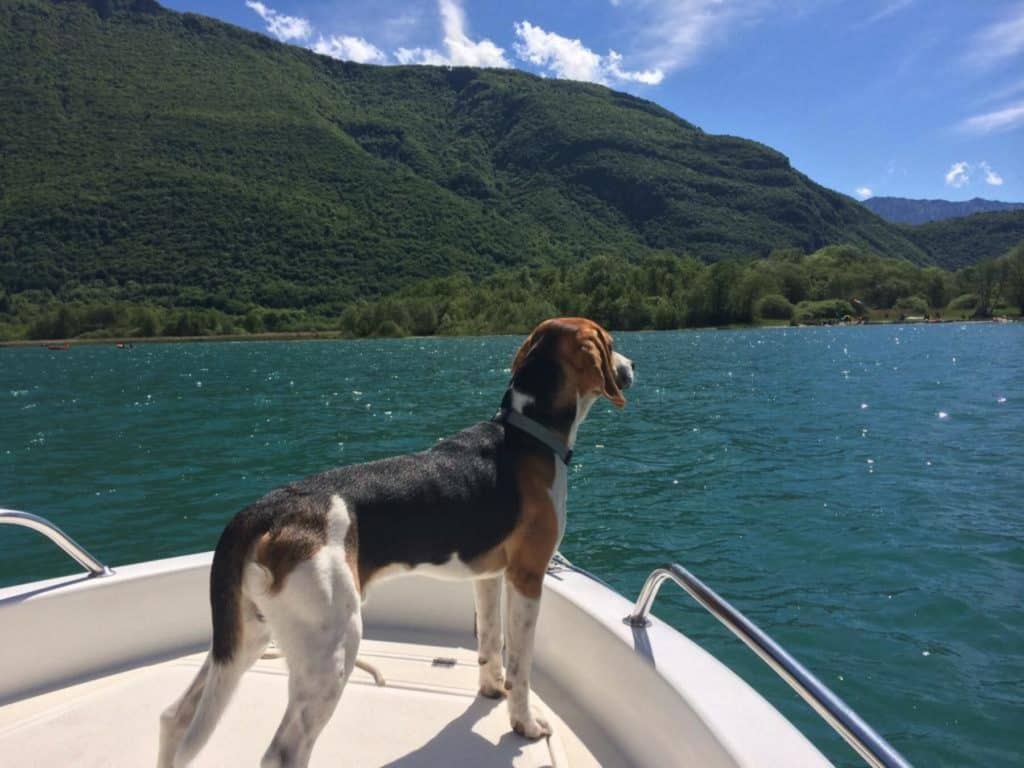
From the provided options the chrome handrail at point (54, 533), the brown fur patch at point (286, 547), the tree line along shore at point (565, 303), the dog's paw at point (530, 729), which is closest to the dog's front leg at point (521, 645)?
the dog's paw at point (530, 729)

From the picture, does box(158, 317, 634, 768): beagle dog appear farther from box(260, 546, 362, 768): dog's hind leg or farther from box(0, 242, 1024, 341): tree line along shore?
box(0, 242, 1024, 341): tree line along shore

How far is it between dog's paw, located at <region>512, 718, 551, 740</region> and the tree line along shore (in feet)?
348

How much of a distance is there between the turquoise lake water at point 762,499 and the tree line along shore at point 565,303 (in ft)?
276

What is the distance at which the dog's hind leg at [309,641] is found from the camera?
2398 mm

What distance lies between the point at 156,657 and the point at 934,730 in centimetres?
550

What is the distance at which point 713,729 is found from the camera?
2.57 meters

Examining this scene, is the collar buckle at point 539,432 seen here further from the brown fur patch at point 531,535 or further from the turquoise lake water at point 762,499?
the turquoise lake water at point 762,499

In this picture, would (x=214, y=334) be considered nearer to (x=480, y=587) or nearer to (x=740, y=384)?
(x=740, y=384)

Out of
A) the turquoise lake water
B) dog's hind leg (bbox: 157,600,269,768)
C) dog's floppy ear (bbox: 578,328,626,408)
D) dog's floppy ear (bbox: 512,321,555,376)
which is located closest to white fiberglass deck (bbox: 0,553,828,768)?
dog's hind leg (bbox: 157,600,269,768)

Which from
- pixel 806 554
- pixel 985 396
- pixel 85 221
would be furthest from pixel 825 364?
pixel 85 221

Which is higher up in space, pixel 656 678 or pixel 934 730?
pixel 656 678

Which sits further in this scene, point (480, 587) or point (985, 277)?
point (985, 277)

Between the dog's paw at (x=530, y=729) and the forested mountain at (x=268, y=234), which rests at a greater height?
the forested mountain at (x=268, y=234)

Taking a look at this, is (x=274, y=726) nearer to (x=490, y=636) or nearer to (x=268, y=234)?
(x=490, y=636)
